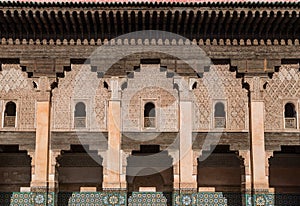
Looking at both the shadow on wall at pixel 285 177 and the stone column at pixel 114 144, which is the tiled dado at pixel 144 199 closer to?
the shadow on wall at pixel 285 177

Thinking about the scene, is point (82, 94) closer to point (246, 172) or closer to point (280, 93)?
point (246, 172)

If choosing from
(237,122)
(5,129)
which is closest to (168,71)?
(237,122)

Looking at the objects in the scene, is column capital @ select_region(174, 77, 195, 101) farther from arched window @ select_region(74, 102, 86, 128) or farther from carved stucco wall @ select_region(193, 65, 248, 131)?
arched window @ select_region(74, 102, 86, 128)

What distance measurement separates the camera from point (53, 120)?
11.0 metres

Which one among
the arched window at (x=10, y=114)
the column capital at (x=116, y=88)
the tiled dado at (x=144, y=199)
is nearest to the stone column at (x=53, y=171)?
the tiled dado at (x=144, y=199)

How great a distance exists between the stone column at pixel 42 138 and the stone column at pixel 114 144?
115 cm

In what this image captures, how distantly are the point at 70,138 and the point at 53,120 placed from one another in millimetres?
502

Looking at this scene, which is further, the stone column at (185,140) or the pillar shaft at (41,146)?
the stone column at (185,140)

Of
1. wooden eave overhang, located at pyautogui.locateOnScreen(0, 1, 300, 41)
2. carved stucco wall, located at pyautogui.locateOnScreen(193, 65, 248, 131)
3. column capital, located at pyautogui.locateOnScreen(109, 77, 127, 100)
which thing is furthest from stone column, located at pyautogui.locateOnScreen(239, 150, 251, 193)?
column capital, located at pyautogui.locateOnScreen(109, 77, 127, 100)

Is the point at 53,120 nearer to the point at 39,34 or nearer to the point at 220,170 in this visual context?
the point at 39,34

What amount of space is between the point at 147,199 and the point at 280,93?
3.52m

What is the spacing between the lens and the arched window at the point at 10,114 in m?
11.1

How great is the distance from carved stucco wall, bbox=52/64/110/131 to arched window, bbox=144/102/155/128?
2.66 ft

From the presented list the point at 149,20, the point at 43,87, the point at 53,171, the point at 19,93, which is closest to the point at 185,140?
the point at 149,20
